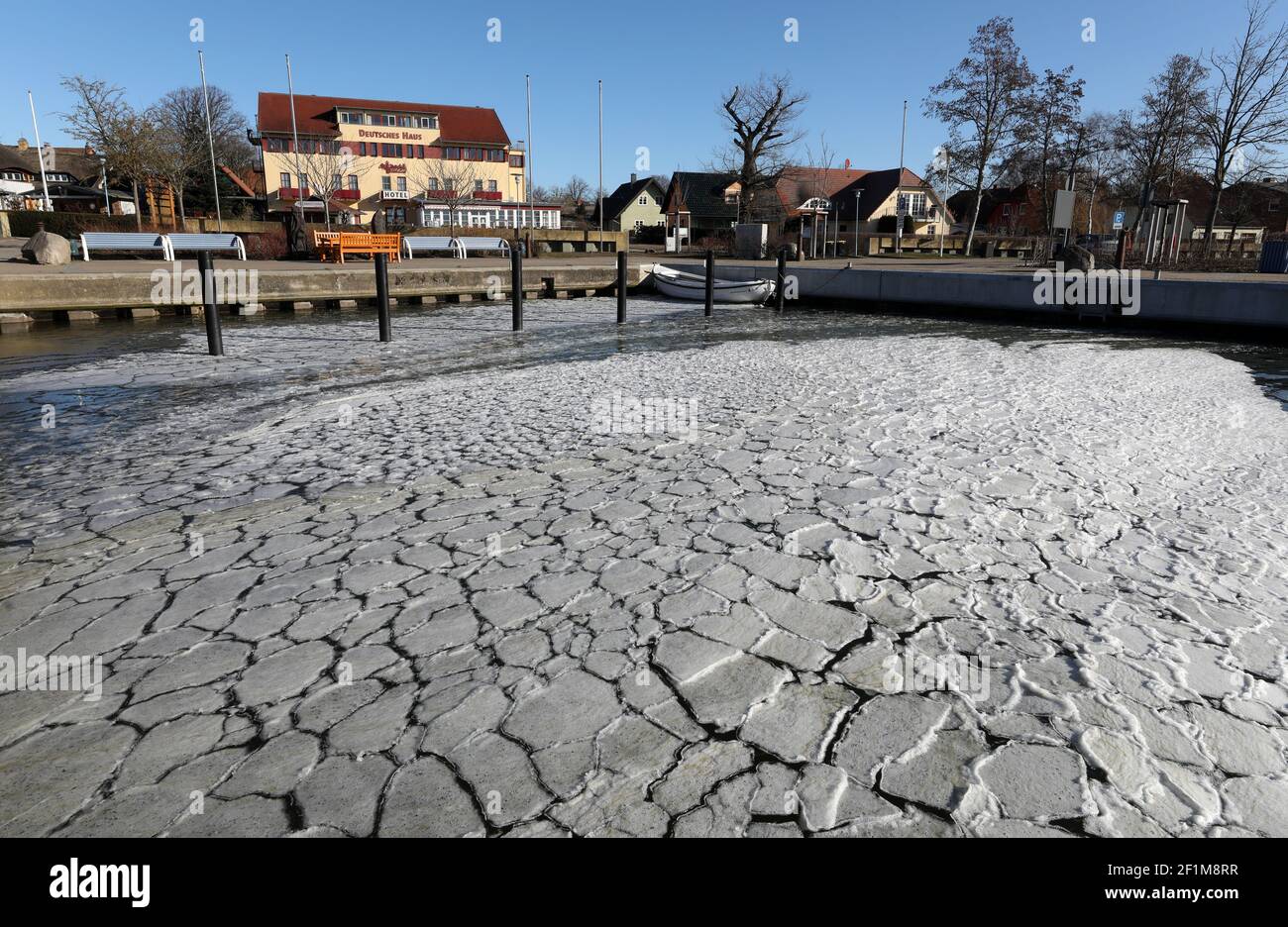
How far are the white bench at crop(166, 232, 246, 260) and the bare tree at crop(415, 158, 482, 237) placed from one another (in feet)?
114

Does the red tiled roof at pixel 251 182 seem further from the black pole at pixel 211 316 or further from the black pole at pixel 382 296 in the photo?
the black pole at pixel 211 316

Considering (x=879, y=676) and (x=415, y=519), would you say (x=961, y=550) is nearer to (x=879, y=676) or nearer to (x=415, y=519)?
(x=879, y=676)

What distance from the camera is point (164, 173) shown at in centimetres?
3681

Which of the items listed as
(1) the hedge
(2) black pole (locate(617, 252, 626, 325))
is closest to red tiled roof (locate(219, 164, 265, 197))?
(1) the hedge

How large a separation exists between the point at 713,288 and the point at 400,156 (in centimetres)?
5350

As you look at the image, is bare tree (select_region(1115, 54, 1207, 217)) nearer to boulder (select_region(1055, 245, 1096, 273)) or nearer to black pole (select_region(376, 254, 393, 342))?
boulder (select_region(1055, 245, 1096, 273))

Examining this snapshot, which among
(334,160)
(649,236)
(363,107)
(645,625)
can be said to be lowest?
(645,625)

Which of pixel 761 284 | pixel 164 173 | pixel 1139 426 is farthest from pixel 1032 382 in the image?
pixel 164 173

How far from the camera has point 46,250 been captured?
60.4ft

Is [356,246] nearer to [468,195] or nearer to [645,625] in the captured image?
[645,625]

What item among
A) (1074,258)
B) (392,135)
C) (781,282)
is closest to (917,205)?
(392,135)

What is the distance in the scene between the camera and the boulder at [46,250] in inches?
725

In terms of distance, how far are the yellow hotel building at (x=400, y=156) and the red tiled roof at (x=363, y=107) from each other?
8 cm

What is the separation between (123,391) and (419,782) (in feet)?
26.4
